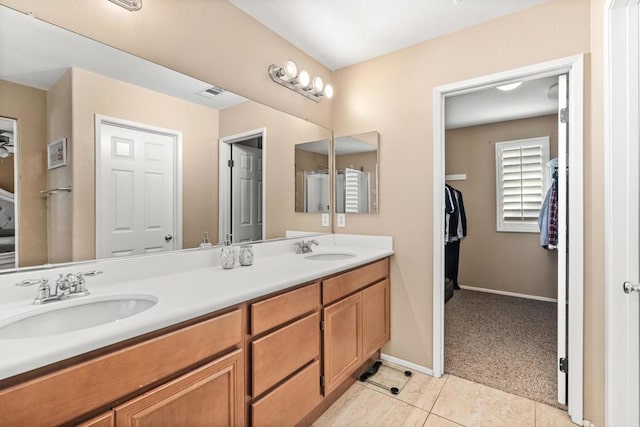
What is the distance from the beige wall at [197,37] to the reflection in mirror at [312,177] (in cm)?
29

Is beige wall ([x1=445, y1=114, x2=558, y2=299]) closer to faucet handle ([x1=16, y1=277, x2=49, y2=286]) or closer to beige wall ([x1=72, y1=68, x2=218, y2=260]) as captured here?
beige wall ([x1=72, y1=68, x2=218, y2=260])

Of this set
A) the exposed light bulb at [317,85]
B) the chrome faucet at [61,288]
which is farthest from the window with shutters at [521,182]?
the chrome faucet at [61,288]

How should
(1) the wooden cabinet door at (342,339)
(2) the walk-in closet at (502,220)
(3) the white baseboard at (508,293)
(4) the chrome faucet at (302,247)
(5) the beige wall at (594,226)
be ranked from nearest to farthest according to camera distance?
1. (5) the beige wall at (594,226)
2. (1) the wooden cabinet door at (342,339)
3. (4) the chrome faucet at (302,247)
4. (2) the walk-in closet at (502,220)
5. (3) the white baseboard at (508,293)

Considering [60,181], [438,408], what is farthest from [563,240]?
[60,181]

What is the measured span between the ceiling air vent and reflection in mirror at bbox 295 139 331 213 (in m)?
0.76

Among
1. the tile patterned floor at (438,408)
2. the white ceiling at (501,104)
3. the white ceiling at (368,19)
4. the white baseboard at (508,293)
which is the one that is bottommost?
the tile patterned floor at (438,408)

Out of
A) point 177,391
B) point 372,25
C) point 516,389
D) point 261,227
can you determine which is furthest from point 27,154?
point 516,389

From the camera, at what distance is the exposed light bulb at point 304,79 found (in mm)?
2273

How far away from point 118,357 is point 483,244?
14.4 ft

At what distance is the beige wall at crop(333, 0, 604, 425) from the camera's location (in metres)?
1.82

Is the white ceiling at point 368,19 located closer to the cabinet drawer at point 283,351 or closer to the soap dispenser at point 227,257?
the soap dispenser at point 227,257

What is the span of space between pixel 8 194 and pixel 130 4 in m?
0.94

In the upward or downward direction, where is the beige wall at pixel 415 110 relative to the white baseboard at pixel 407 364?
upward

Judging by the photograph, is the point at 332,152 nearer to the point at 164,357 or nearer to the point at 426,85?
the point at 426,85
